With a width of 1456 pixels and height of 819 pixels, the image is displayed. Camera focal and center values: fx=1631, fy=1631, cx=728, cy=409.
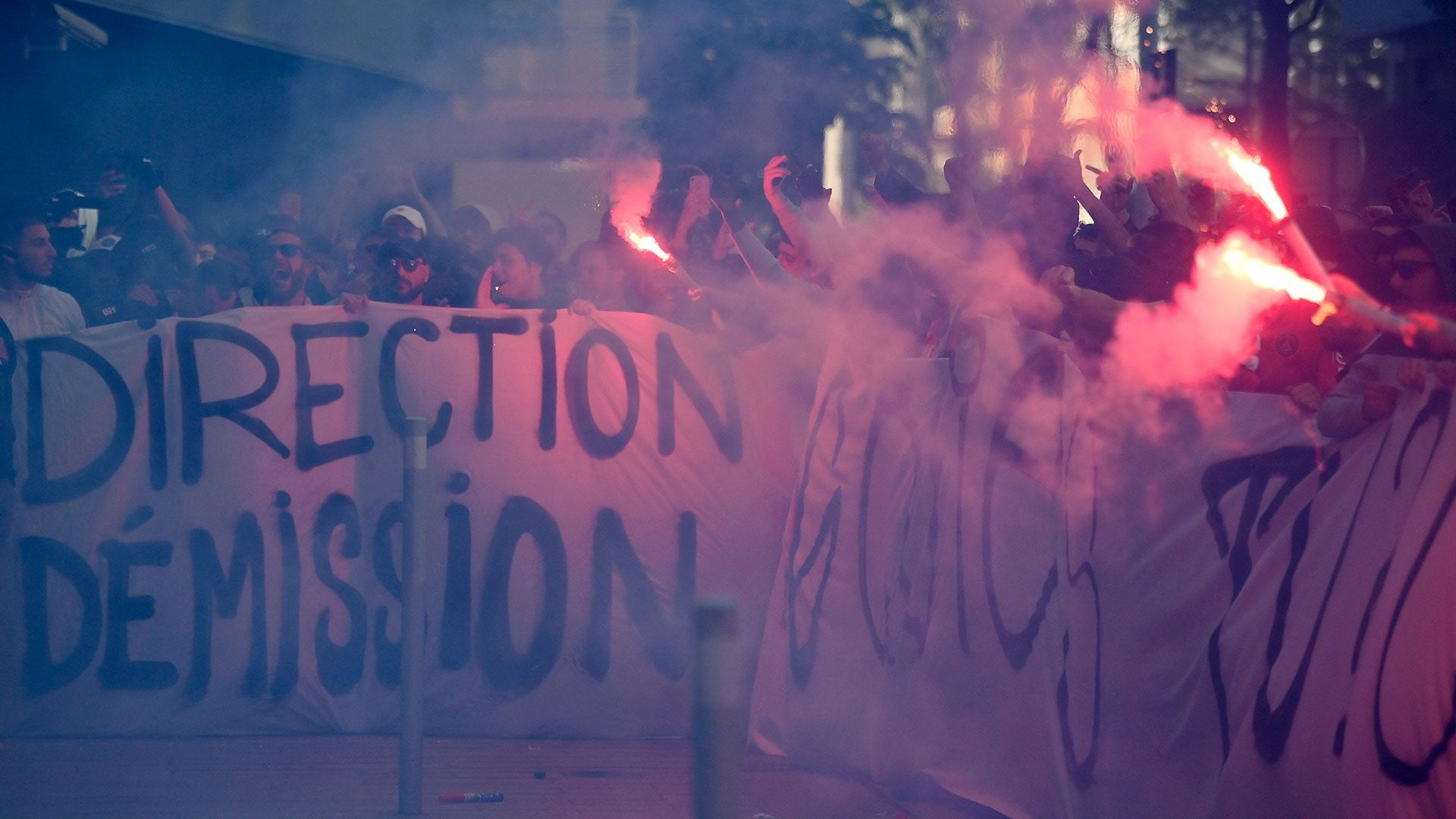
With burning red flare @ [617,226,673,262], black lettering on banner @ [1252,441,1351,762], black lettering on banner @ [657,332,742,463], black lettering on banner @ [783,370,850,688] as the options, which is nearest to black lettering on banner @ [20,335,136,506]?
black lettering on banner @ [657,332,742,463]

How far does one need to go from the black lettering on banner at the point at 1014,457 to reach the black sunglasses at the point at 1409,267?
1091mm

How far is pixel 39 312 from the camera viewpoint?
675 cm

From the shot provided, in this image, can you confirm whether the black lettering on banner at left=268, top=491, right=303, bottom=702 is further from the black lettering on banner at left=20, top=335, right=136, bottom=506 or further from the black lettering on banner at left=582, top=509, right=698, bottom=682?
the black lettering on banner at left=582, top=509, right=698, bottom=682

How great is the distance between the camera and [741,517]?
6.48m

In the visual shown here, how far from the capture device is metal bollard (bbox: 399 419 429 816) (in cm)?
484

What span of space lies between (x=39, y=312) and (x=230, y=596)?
1.54 metres

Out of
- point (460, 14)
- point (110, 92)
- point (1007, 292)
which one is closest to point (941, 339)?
point (1007, 292)

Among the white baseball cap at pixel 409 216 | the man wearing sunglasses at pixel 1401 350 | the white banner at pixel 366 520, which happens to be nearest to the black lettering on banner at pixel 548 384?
the white banner at pixel 366 520

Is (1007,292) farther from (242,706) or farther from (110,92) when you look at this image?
(110,92)

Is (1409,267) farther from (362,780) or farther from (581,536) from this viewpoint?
(362,780)

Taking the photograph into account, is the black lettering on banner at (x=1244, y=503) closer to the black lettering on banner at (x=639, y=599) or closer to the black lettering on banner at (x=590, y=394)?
the black lettering on banner at (x=639, y=599)

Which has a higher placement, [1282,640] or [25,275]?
[25,275]

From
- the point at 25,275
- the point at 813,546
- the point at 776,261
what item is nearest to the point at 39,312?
the point at 25,275

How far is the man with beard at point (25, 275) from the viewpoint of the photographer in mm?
6617
